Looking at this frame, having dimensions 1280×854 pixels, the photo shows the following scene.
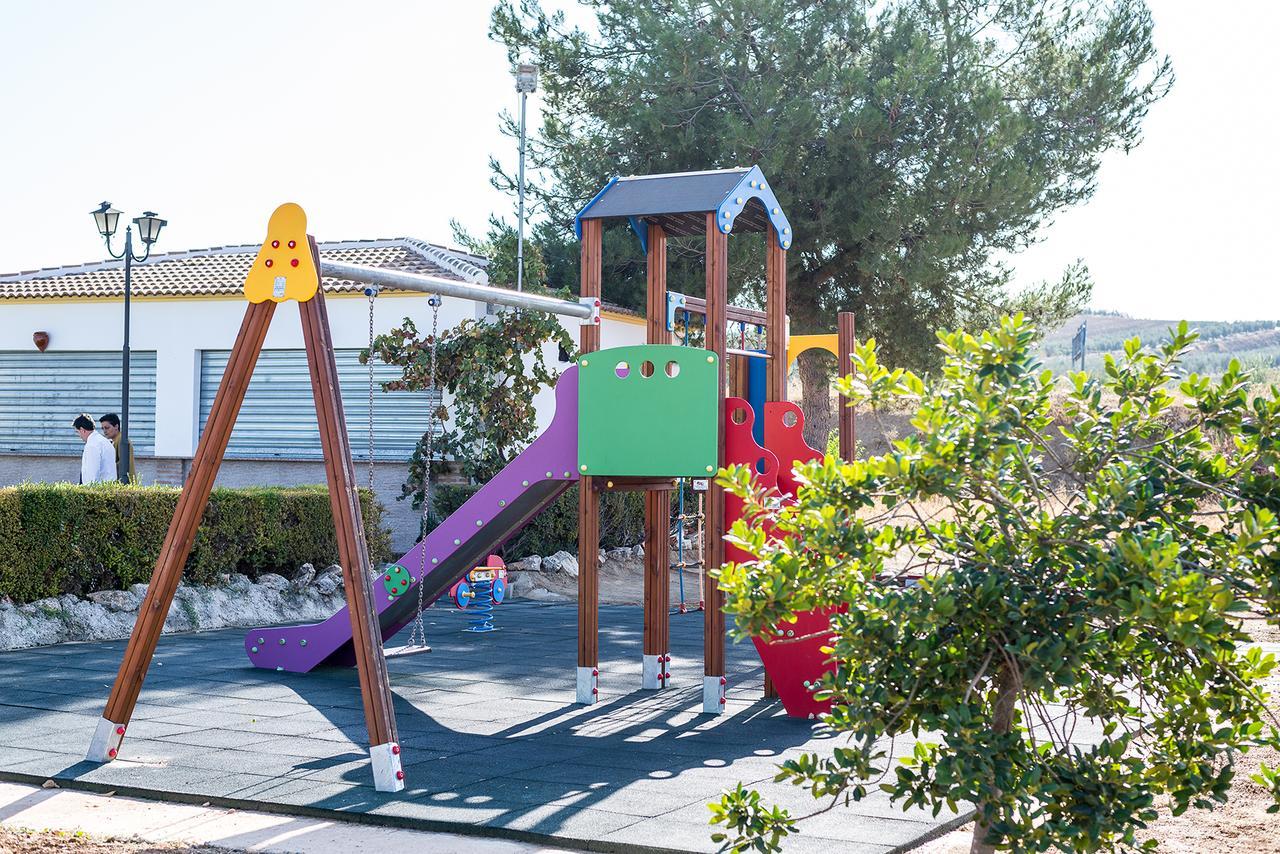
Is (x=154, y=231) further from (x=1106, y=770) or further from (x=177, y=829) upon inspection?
(x=1106, y=770)

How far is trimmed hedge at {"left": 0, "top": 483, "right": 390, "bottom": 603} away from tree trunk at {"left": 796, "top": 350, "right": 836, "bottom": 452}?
35.5 ft

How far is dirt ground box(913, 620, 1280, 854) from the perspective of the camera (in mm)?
4328

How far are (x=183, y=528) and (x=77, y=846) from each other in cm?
164

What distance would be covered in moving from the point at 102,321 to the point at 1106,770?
1780 centimetres

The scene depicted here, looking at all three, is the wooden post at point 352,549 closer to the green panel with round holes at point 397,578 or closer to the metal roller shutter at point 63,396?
the green panel with round holes at point 397,578

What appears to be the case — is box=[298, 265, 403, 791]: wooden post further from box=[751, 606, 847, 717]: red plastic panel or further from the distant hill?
the distant hill

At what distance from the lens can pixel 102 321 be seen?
18500mm

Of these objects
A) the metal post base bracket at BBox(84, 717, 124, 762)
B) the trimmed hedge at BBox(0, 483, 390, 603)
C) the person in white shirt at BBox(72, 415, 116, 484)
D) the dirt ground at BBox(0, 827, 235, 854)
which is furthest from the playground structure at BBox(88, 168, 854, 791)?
the person in white shirt at BBox(72, 415, 116, 484)

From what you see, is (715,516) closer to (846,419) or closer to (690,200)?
(690,200)

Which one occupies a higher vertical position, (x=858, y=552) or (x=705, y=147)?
(x=705, y=147)

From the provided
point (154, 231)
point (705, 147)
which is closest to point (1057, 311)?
point (705, 147)

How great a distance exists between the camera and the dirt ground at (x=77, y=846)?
13.7ft

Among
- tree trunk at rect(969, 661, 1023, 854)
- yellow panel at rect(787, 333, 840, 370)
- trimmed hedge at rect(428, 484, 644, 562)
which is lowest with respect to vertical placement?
trimmed hedge at rect(428, 484, 644, 562)

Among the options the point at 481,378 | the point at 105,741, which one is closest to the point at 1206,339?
the point at 481,378
